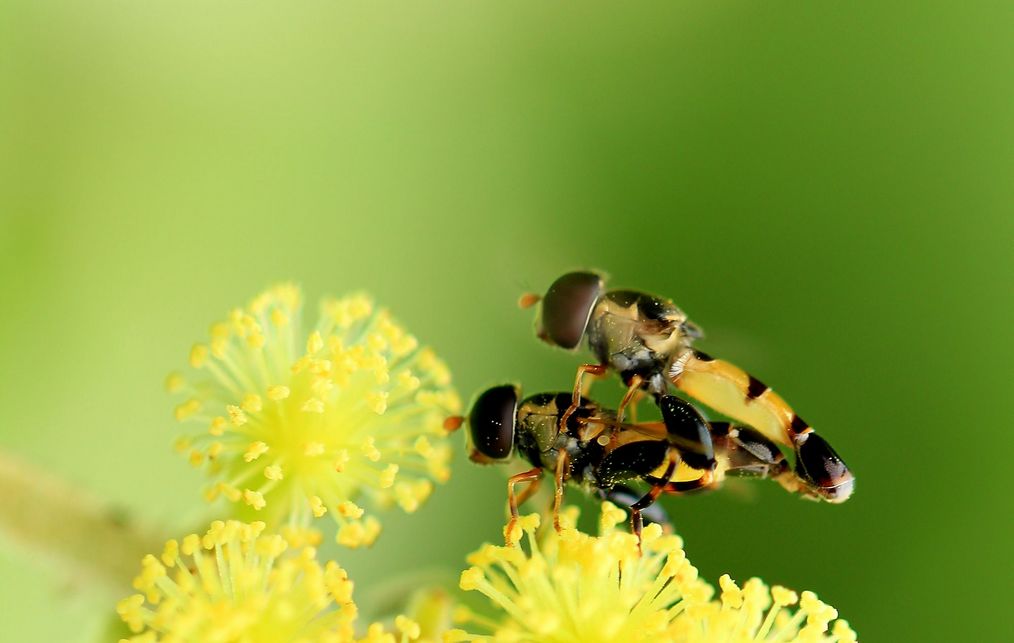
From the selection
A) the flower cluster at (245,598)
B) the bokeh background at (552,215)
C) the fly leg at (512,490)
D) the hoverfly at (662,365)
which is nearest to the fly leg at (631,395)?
the hoverfly at (662,365)

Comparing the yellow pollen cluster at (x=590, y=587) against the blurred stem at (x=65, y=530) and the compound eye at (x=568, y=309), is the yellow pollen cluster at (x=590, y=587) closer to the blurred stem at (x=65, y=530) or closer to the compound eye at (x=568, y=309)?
the compound eye at (x=568, y=309)

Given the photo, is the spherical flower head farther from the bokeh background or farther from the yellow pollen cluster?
the bokeh background

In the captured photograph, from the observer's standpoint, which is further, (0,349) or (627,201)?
(627,201)

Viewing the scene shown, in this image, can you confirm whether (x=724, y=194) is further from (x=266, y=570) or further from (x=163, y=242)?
(x=266, y=570)

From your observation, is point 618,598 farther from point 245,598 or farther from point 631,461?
point 245,598

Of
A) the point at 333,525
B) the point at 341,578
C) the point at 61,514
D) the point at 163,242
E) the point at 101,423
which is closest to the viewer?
the point at 341,578

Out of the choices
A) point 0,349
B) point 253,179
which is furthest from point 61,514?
point 253,179
